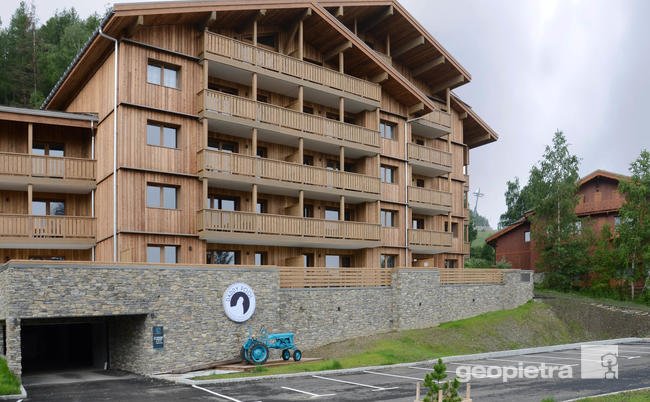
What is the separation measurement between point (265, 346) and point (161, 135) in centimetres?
1141

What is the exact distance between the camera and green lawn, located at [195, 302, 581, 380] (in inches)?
1030

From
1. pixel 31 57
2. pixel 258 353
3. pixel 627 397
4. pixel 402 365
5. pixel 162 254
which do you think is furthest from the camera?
pixel 31 57

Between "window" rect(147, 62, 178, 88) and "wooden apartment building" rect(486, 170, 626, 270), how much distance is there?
3495cm

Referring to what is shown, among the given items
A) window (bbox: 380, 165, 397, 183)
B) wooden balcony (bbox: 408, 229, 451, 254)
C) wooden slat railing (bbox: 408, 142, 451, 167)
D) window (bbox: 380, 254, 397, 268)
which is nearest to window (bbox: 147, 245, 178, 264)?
window (bbox: 380, 254, 397, 268)

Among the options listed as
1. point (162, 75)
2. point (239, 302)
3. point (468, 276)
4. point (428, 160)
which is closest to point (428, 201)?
point (428, 160)

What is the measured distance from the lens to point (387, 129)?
40.3 metres

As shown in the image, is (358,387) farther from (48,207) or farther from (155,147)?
(48,207)

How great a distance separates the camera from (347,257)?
124 feet

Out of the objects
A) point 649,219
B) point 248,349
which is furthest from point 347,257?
point 649,219

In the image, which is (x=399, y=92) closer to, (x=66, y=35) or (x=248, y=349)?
(x=248, y=349)

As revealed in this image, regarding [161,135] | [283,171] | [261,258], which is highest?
[161,135]

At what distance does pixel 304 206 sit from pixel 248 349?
12630mm

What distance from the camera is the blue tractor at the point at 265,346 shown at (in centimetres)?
2502

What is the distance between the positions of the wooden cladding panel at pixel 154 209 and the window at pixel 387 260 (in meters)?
13.5
